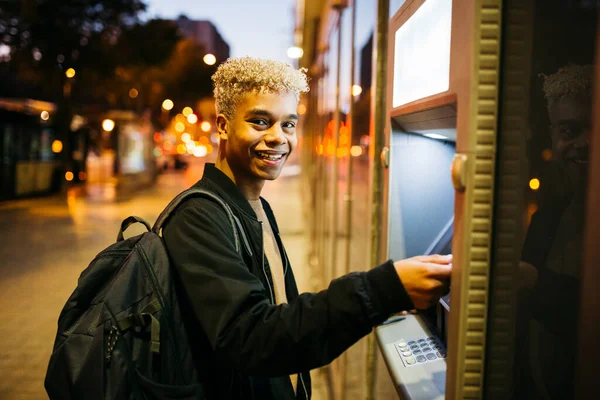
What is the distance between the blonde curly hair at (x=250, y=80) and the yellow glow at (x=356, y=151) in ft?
5.19

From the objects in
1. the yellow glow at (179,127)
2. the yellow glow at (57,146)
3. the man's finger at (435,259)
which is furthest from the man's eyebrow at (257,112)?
the yellow glow at (179,127)

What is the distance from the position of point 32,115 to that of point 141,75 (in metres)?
5.07

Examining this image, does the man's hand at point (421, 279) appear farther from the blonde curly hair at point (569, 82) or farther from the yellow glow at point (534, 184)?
the blonde curly hair at point (569, 82)

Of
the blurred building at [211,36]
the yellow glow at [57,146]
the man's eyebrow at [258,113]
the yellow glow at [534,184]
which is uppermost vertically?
the blurred building at [211,36]

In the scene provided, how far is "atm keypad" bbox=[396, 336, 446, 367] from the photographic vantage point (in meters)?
1.59

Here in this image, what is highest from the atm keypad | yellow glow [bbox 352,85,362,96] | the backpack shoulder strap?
yellow glow [bbox 352,85,362,96]

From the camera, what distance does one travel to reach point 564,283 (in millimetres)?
861

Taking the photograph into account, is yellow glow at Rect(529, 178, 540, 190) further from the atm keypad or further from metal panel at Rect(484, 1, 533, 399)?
the atm keypad

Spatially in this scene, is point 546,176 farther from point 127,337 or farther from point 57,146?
point 57,146

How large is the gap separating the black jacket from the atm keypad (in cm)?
54

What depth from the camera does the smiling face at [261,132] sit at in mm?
1503

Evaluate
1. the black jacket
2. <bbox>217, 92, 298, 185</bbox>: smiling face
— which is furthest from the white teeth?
the black jacket

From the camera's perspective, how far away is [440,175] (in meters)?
1.84

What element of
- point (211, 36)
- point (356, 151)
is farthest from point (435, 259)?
point (211, 36)
